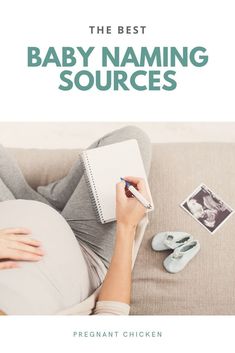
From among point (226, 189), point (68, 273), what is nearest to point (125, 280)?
point (68, 273)

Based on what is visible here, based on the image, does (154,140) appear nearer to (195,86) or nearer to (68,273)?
(195,86)

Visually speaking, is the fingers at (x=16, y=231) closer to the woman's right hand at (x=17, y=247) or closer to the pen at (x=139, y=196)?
the woman's right hand at (x=17, y=247)

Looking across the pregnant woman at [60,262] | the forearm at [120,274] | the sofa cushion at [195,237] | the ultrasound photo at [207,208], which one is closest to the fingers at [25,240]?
the pregnant woman at [60,262]

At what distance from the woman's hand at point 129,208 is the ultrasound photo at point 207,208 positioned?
0.23 meters

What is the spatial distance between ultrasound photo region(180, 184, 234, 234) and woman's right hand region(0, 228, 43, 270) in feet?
1.61

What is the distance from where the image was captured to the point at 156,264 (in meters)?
1.11

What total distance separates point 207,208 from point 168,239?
0.17m

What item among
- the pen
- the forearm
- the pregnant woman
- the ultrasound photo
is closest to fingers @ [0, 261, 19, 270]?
the pregnant woman

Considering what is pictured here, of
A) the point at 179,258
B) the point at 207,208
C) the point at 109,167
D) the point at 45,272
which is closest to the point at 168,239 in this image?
the point at 179,258

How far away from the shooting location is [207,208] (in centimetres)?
118

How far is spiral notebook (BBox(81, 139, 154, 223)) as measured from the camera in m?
1.07

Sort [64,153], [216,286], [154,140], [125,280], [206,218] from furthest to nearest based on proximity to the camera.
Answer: [154,140]
[64,153]
[206,218]
[216,286]
[125,280]

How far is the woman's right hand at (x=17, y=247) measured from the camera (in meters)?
0.86
